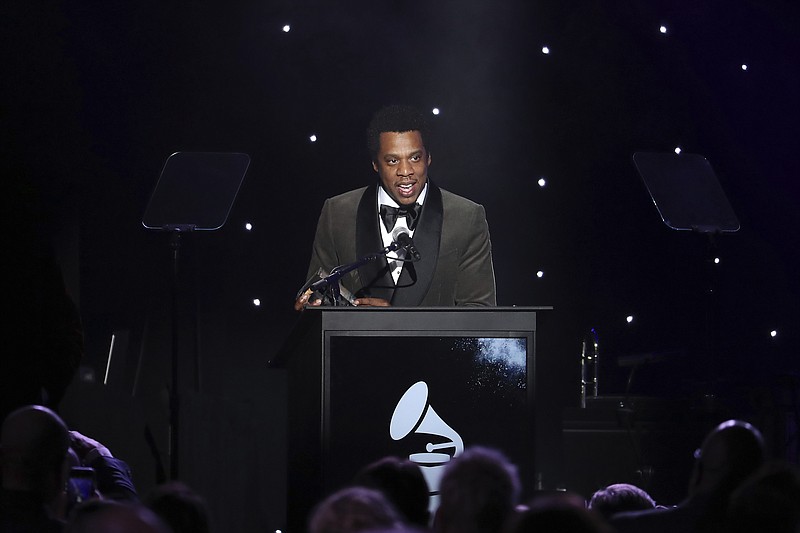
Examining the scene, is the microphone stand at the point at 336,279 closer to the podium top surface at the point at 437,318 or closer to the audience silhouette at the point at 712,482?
the podium top surface at the point at 437,318

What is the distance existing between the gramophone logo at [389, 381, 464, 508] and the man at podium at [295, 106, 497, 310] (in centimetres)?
166

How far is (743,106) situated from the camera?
7.06 meters

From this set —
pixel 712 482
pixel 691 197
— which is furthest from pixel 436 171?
pixel 712 482

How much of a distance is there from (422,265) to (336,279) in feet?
4.67

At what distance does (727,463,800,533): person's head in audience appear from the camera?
89.1 inches

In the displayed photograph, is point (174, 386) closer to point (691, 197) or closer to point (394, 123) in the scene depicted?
point (394, 123)

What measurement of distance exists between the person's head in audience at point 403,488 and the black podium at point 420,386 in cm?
121

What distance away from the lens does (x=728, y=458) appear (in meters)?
3.11

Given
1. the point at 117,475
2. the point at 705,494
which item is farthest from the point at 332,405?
the point at 705,494

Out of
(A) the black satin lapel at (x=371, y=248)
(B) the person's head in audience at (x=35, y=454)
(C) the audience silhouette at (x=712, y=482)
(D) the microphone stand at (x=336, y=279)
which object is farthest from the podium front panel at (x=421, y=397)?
(A) the black satin lapel at (x=371, y=248)

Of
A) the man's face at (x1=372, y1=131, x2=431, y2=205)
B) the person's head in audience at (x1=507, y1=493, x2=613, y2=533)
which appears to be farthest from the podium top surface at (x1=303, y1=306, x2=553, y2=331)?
the person's head in audience at (x1=507, y1=493, x2=613, y2=533)

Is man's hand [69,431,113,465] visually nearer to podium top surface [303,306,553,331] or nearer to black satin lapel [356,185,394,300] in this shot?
podium top surface [303,306,553,331]

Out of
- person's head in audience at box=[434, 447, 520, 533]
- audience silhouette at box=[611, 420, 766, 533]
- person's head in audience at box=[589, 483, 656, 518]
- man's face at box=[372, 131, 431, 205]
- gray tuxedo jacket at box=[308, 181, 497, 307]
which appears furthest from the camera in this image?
man's face at box=[372, 131, 431, 205]

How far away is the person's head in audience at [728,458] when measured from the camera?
3.09 meters
